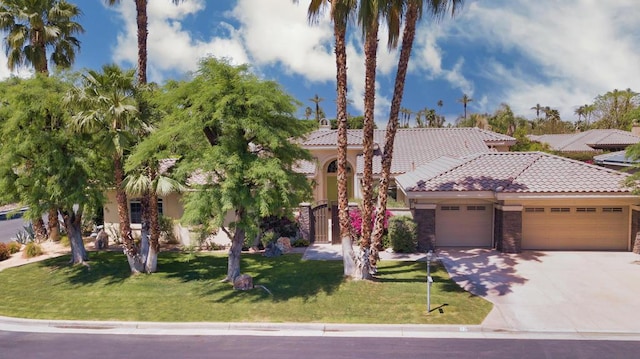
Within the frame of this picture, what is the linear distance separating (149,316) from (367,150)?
8.29 meters

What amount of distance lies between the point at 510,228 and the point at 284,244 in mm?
9873

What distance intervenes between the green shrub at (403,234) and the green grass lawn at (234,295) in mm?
1480

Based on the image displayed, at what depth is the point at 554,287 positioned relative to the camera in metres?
12.9

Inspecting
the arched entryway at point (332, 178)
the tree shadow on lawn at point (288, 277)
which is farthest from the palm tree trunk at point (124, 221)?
the arched entryway at point (332, 178)

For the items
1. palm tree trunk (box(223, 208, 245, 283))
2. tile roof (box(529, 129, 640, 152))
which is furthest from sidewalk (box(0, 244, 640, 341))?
tile roof (box(529, 129, 640, 152))

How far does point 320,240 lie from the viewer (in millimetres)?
19469

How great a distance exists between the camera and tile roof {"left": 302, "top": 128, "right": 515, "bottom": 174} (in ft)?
89.2

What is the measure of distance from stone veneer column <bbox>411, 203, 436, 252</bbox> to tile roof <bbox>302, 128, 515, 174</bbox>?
8.59 meters

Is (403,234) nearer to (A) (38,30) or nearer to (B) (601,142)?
(A) (38,30)

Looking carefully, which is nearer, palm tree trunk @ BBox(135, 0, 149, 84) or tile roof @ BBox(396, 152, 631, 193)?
palm tree trunk @ BBox(135, 0, 149, 84)

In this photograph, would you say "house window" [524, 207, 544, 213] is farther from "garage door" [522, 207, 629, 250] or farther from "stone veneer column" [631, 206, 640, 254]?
"stone veneer column" [631, 206, 640, 254]

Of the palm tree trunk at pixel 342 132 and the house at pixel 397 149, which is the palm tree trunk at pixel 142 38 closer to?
the palm tree trunk at pixel 342 132

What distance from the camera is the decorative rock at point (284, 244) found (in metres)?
18.1

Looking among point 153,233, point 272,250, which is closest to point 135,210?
point 153,233
